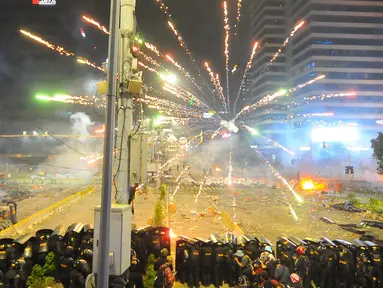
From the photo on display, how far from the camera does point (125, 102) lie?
6.11m

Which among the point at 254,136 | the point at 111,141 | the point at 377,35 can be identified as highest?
the point at 377,35

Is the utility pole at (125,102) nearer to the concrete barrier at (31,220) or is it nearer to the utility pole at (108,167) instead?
the utility pole at (108,167)

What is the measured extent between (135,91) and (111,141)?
1.51 m

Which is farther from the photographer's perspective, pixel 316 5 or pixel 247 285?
pixel 316 5

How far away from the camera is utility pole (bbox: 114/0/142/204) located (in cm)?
598

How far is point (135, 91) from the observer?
592cm

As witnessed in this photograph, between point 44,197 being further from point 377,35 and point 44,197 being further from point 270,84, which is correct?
point 377,35

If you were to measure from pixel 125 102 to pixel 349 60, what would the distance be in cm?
7676

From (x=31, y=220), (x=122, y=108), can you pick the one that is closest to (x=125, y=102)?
(x=122, y=108)

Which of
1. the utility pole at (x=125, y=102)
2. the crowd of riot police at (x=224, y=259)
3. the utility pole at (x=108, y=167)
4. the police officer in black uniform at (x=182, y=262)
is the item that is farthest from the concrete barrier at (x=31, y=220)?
the utility pole at (x=108, y=167)

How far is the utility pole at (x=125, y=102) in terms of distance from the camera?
5.98 m

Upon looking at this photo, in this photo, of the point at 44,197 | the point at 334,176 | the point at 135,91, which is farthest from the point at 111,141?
the point at 334,176

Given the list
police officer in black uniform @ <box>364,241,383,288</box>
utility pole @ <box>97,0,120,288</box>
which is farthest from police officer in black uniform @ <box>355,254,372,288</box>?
utility pole @ <box>97,0,120,288</box>

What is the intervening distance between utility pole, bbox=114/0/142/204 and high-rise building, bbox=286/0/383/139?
7081 centimetres
